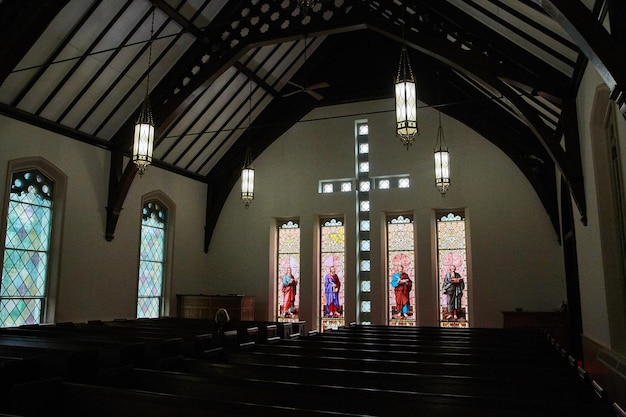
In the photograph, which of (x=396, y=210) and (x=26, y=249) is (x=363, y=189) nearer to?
(x=396, y=210)

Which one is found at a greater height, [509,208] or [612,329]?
[509,208]

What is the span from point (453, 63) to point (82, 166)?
6.62 metres

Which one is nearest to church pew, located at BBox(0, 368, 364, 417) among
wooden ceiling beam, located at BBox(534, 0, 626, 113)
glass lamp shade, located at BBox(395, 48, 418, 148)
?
wooden ceiling beam, located at BBox(534, 0, 626, 113)

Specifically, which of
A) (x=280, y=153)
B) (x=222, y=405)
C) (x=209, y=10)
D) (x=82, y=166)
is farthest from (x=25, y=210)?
(x=222, y=405)

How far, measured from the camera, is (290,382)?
3.33 meters

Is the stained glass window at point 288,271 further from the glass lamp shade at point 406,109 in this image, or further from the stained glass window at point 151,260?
the glass lamp shade at point 406,109

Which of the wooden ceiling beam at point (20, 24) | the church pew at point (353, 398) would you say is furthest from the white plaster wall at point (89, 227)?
the church pew at point (353, 398)

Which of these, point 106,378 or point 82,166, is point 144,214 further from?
point 106,378

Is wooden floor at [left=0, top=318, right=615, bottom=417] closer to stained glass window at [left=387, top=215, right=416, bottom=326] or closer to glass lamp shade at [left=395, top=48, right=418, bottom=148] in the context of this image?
glass lamp shade at [left=395, top=48, right=418, bottom=148]

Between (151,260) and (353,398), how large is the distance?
8.65 meters

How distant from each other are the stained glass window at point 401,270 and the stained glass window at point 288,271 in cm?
221

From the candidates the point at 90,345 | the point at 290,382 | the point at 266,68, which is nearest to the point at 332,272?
the point at 266,68

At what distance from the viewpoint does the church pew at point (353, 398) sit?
8.26ft

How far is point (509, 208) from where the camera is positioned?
401 inches
